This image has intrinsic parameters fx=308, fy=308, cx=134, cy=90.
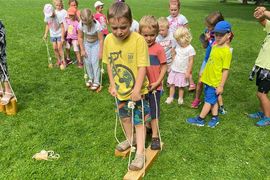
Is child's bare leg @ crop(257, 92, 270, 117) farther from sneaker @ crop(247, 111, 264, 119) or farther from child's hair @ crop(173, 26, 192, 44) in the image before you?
child's hair @ crop(173, 26, 192, 44)

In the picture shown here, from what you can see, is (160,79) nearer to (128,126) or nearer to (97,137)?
(128,126)

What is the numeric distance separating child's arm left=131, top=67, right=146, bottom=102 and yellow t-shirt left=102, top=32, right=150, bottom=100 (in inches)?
2.6

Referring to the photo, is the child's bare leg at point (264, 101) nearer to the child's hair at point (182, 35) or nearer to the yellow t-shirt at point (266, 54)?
the yellow t-shirt at point (266, 54)

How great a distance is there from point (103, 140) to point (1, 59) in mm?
2337

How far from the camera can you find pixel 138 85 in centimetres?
370

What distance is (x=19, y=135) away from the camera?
4.91 metres

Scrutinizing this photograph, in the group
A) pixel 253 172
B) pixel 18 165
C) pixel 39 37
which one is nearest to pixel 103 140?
pixel 18 165

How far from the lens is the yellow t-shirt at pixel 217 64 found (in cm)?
498

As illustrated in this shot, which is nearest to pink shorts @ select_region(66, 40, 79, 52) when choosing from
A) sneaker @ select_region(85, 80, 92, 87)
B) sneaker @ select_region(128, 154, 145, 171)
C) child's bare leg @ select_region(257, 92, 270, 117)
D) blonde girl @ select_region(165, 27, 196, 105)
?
sneaker @ select_region(85, 80, 92, 87)

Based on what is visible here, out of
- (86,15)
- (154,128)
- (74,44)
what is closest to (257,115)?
(154,128)

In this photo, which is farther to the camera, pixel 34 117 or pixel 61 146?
pixel 34 117

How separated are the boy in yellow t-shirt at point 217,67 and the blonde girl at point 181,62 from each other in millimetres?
880

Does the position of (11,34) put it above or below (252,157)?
above

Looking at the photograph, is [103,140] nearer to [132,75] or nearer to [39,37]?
[132,75]
